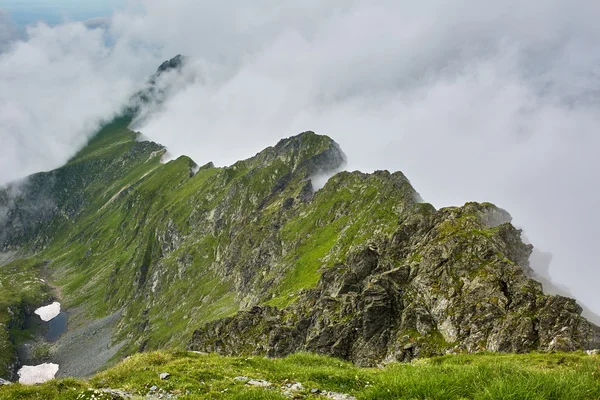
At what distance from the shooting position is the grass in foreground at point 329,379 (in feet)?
39.0

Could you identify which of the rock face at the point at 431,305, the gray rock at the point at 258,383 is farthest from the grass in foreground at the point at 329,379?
the rock face at the point at 431,305

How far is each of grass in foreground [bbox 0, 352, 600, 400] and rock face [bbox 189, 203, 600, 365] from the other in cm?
2369

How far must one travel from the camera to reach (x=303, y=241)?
174875mm

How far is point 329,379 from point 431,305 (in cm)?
4942

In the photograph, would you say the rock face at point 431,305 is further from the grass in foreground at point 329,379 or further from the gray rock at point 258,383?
the gray rock at point 258,383

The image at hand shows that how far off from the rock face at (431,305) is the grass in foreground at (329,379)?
933 inches

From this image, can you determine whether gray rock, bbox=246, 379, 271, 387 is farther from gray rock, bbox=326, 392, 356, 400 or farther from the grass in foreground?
gray rock, bbox=326, 392, 356, 400

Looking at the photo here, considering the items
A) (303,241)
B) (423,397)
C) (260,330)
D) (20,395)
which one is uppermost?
(303,241)

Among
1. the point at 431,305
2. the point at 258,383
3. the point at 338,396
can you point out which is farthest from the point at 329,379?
the point at 431,305

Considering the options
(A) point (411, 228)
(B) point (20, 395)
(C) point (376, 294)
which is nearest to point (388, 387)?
(B) point (20, 395)

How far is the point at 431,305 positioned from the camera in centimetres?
6275

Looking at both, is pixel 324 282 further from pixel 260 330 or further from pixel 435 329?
pixel 435 329

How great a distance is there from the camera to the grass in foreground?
11.9 metres

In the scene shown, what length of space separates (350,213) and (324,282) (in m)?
74.1
